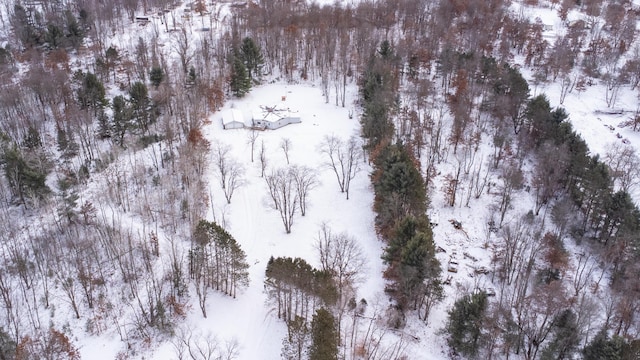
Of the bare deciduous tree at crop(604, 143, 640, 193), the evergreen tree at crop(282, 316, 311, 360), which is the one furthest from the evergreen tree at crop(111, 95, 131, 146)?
the bare deciduous tree at crop(604, 143, 640, 193)

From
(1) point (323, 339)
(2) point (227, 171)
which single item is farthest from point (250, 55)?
(1) point (323, 339)

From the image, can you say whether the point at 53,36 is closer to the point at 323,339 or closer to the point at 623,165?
the point at 323,339

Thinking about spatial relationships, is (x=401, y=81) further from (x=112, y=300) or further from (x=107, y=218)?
(x=112, y=300)

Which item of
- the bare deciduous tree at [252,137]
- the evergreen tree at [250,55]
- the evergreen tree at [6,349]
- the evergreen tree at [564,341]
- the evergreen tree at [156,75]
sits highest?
the evergreen tree at [250,55]

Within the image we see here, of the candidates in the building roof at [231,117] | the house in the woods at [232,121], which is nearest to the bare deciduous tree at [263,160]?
the house in the woods at [232,121]

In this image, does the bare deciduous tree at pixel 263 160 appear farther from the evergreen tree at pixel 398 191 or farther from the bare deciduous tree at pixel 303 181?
the evergreen tree at pixel 398 191

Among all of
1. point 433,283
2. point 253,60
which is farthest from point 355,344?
point 253,60
